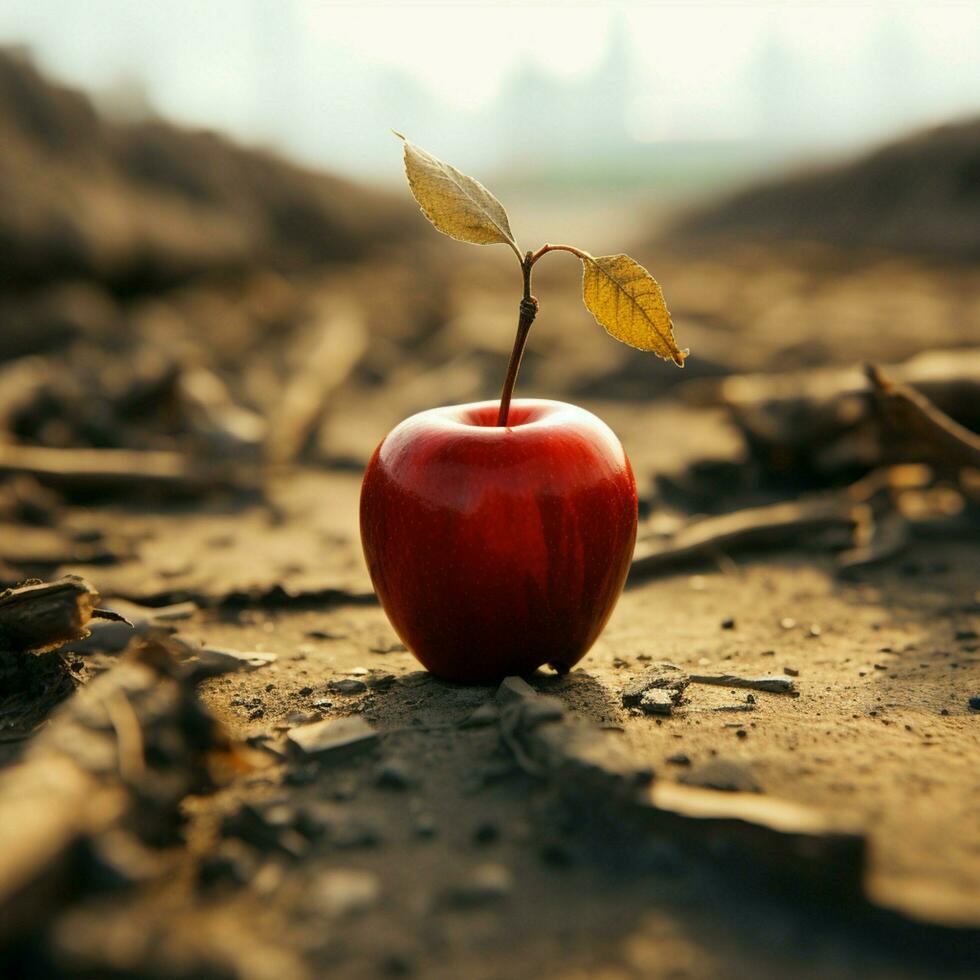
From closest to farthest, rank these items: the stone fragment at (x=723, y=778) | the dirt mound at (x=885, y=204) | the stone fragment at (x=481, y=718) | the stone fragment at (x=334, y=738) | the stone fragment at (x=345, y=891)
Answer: the stone fragment at (x=345, y=891), the stone fragment at (x=723, y=778), the stone fragment at (x=334, y=738), the stone fragment at (x=481, y=718), the dirt mound at (x=885, y=204)

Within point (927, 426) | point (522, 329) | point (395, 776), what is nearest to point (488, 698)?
point (395, 776)

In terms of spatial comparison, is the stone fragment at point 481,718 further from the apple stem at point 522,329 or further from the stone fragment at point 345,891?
the apple stem at point 522,329

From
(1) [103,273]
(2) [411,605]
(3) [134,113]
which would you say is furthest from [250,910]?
(3) [134,113]

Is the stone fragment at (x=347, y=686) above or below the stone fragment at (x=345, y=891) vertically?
below

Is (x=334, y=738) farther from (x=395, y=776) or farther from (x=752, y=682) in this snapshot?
(x=752, y=682)

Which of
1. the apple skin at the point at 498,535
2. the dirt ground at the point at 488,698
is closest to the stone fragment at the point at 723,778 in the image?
the dirt ground at the point at 488,698

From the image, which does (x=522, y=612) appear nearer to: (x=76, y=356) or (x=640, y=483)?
(x=640, y=483)

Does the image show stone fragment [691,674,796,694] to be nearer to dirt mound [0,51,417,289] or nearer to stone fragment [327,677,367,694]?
stone fragment [327,677,367,694]
